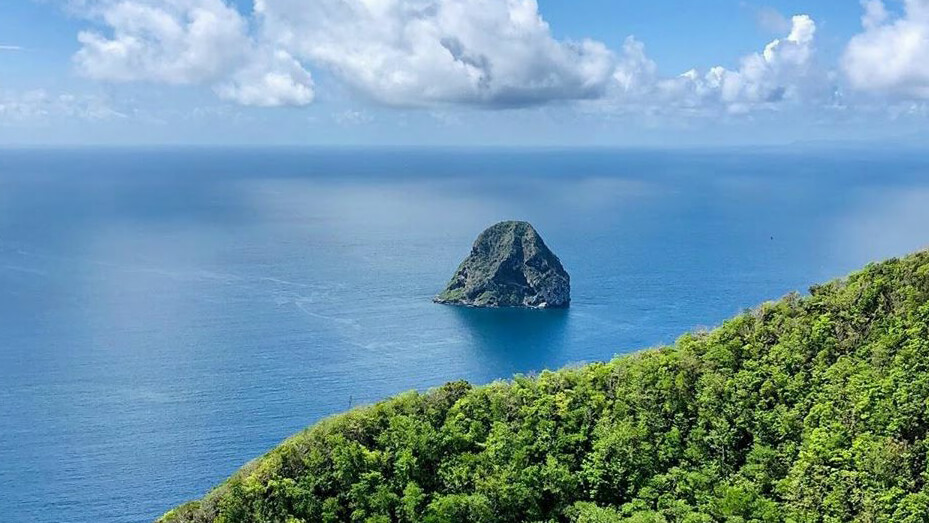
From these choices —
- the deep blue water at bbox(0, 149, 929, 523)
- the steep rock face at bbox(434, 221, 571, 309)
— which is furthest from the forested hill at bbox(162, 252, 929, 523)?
the steep rock face at bbox(434, 221, 571, 309)

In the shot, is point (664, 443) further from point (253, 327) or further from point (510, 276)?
point (510, 276)

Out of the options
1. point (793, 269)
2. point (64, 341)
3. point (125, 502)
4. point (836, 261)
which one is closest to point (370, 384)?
point (125, 502)

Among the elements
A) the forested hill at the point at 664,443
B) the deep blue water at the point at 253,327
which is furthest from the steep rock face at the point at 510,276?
the forested hill at the point at 664,443

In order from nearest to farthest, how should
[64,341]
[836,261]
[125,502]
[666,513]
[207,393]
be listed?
[666,513] < [125,502] < [207,393] < [64,341] < [836,261]

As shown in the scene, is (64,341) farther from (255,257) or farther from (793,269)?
(793,269)

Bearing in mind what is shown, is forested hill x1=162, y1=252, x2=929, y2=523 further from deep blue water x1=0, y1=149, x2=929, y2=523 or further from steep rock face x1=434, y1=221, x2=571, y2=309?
steep rock face x1=434, y1=221, x2=571, y2=309
